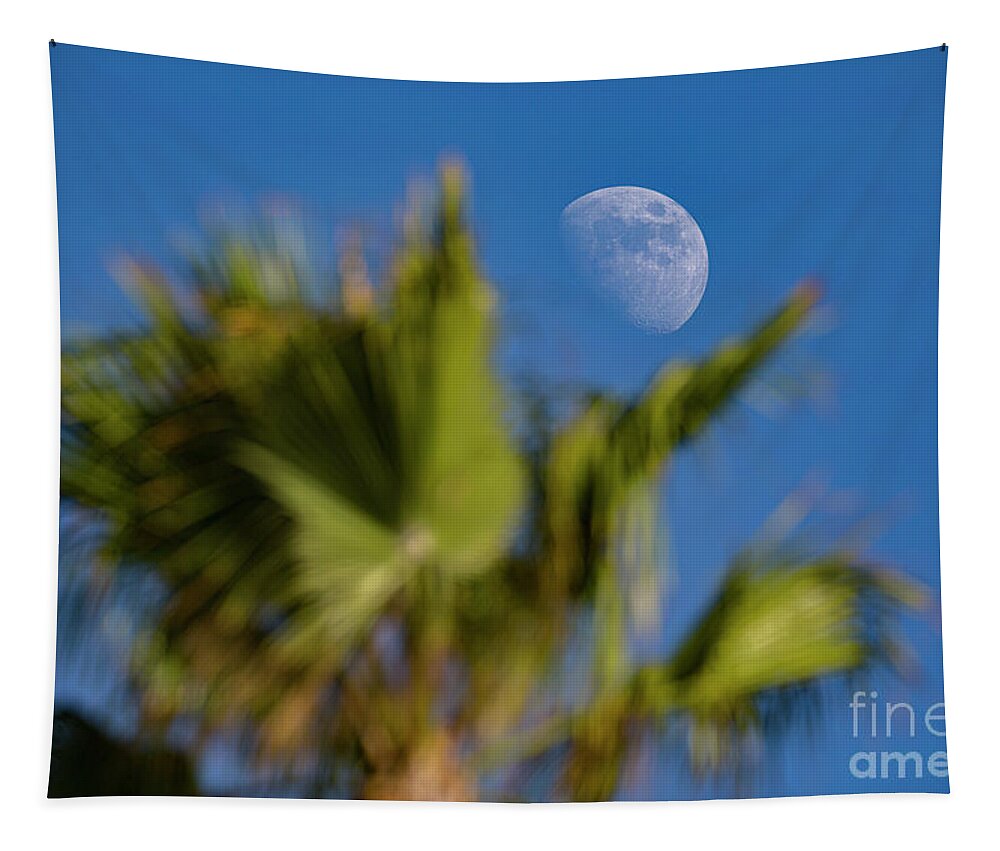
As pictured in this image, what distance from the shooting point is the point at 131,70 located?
2.17 m

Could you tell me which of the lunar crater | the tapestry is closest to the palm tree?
the tapestry

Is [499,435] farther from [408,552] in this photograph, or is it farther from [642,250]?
[642,250]

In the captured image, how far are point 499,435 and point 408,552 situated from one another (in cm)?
30

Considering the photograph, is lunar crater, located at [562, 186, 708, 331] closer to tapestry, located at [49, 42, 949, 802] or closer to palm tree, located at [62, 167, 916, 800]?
tapestry, located at [49, 42, 949, 802]

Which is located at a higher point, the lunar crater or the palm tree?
the lunar crater

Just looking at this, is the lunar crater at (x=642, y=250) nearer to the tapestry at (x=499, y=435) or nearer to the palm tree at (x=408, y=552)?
the tapestry at (x=499, y=435)

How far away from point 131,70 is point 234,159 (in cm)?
28

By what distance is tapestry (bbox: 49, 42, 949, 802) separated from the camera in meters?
2.12

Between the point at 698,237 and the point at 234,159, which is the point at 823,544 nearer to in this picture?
the point at 698,237

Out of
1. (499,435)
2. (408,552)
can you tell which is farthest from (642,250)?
(408,552)

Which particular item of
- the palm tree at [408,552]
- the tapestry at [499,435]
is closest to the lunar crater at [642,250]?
the tapestry at [499,435]

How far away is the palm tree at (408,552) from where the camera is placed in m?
2.12

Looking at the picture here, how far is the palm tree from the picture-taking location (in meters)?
2.12

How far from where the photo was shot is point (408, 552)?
2.13m
